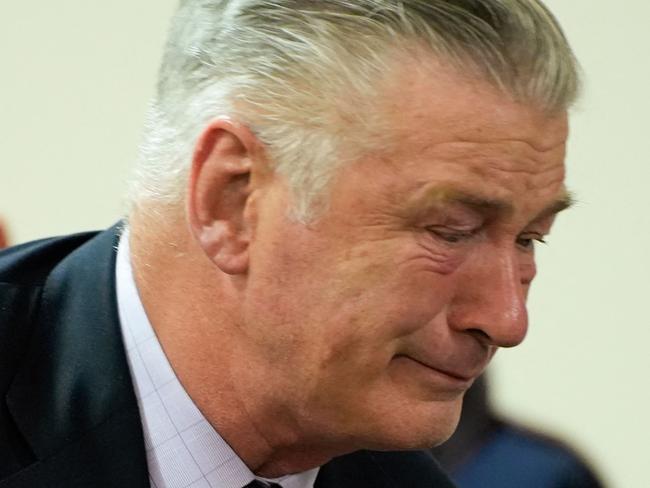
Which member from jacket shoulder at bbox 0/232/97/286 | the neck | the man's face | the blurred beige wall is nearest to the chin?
the man's face

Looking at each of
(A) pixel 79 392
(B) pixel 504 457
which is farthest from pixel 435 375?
(B) pixel 504 457

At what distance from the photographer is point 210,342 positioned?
1277 mm

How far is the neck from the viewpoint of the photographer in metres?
1.26

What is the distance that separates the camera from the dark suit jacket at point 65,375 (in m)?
1.24

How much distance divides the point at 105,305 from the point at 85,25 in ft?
4.28

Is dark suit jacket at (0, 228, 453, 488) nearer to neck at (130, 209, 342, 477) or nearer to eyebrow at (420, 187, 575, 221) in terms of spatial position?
neck at (130, 209, 342, 477)

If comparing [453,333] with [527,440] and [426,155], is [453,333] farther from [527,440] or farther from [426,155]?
[527,440]

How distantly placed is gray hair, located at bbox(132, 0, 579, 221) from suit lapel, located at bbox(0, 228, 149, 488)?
0.23 m

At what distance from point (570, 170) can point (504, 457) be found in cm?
65

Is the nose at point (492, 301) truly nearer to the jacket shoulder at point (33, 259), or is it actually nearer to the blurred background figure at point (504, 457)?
the jacket shoulder at point (33, 259)

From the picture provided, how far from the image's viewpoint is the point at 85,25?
2521mm

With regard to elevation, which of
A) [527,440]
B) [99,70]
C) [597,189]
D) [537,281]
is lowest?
[527,440]

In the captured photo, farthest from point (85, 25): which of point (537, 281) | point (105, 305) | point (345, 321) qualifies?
point (345, 321)

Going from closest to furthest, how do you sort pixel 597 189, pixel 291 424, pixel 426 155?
pixel 426 155, pixel 291 424, pixel 597 189
